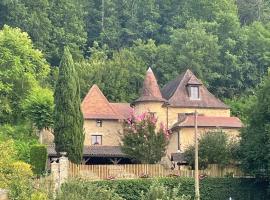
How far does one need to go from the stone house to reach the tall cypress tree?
5.39m

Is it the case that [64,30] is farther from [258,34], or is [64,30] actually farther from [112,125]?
[112,125]

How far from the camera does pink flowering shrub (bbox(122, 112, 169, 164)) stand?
1960 inches

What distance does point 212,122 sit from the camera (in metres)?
58.8

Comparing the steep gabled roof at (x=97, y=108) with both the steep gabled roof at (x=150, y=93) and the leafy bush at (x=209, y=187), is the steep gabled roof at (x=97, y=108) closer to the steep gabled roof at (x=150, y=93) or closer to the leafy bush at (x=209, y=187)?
the steep gabled roof at (x=150, y=93)

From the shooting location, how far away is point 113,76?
7744 centimetres

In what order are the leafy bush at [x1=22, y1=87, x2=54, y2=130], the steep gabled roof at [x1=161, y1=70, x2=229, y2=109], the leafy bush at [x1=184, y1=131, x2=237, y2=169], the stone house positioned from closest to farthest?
the leafy bush at [x1=184, y1=131, x2=237, y2=169] < the stone house < the leafy bush at [x1=22, y1=87, x2=54, y2=130] < the steep gabled roof at [x1=161, y1=70, x2=229, y2=109]

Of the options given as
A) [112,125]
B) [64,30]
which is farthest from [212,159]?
[64,30]

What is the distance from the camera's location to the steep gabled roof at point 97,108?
61.9 meters

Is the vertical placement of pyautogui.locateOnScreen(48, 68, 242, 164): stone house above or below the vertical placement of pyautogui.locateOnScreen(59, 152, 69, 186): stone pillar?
above

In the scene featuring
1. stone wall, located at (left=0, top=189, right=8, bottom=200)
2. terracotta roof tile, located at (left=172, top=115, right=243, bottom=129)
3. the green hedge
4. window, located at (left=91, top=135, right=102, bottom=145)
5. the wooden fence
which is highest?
terracotta roof tile, located at (left=172, top=115, right=243, bottom=129)

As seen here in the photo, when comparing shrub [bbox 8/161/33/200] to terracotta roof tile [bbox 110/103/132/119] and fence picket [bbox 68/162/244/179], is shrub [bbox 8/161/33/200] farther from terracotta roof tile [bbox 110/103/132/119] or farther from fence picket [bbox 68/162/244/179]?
terracotta roof tile [bbox 110/103/132/119]

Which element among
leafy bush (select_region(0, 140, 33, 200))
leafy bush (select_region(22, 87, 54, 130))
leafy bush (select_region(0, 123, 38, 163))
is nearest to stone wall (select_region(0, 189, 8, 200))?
leafy bush (select_region(0, 140, 33, 200))

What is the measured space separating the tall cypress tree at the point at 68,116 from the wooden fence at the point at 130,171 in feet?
10.0

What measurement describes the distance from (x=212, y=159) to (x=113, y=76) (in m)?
29.5
